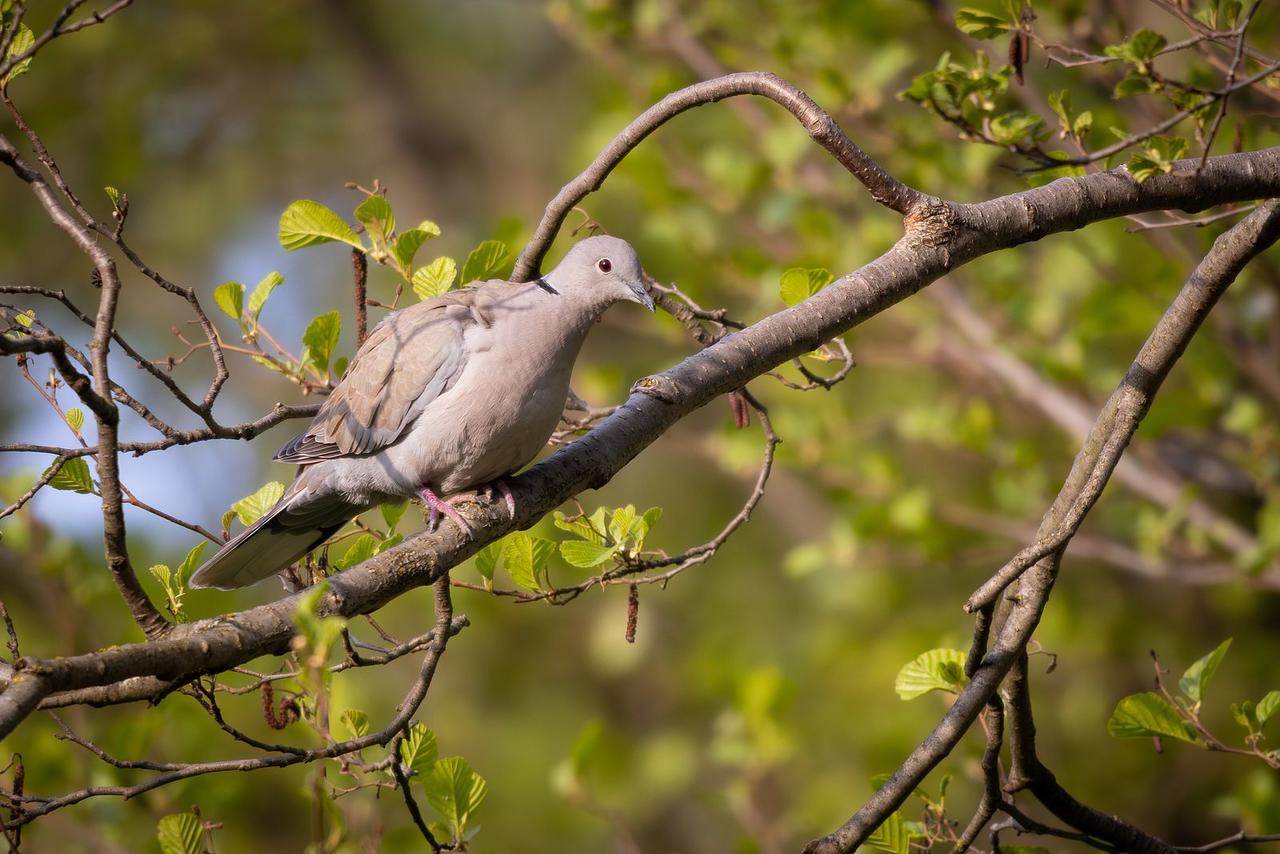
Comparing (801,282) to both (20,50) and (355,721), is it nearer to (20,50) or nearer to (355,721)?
(355,721)

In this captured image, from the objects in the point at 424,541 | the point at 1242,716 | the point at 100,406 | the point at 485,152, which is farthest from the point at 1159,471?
the point at 485,152

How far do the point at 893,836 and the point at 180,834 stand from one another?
5.41 feet

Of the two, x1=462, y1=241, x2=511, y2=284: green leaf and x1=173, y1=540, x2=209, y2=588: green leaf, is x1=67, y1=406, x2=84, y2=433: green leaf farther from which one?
x1=462, y1=241, x2=511, y2=284: green leaf

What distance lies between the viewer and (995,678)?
2408 millimetres

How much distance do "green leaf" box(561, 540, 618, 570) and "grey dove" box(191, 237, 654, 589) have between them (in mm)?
621

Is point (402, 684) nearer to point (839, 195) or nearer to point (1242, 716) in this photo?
point (839, 195)

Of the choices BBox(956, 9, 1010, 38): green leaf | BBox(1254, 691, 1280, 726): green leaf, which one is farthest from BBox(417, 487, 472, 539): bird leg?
BBox(1254, 691, 1280, 726): green leaf

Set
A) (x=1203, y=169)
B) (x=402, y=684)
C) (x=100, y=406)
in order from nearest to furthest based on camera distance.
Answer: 1. (x=100, y=406)
2. (x=1203, y=169)
3. (x=402, y=684)

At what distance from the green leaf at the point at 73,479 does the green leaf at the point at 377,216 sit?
3.22ft

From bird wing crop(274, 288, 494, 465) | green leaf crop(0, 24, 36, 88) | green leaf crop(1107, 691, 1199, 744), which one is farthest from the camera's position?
bird wing crop(274, 288, 494, 465)

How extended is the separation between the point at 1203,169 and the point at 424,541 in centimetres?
194

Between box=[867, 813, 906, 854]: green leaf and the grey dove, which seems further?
the grey dove

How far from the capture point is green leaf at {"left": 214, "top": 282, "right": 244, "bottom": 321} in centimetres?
313

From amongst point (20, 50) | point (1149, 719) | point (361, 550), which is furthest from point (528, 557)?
point (20, 50)
